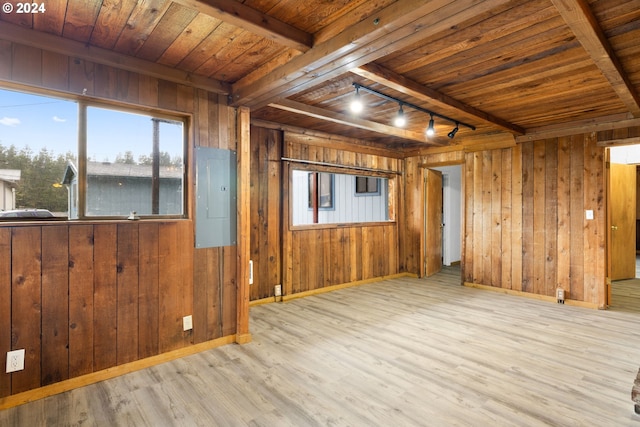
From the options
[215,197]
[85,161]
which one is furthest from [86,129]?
[215,197]

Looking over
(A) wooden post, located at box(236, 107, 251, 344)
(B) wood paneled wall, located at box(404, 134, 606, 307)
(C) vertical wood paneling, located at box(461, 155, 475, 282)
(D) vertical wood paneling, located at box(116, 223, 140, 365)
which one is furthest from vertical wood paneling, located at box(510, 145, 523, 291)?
Result: (D) vertical wood paneling, located at box(116, 223, 140, 365)

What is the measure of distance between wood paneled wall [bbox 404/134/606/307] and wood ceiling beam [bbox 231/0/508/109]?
3638mm

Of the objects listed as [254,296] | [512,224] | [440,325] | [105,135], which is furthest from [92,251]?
[512,224]

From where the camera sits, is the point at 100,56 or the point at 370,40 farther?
the point at 100,56

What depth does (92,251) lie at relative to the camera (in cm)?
245

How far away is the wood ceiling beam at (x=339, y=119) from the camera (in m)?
3.56

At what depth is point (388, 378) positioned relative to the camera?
2.49 m

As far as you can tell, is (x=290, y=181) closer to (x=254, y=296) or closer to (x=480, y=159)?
(x=254, y=296)

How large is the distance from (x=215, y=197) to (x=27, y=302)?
59.2 inches

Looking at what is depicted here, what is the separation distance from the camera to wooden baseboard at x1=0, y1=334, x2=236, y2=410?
7.08ft

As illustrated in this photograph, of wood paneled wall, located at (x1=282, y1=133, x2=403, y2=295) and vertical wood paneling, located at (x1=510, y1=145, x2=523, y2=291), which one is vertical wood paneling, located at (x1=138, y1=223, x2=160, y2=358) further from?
vertical wood paneling, located at (x1=510, y1=145, x2=523, y2=291)

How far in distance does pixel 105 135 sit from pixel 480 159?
5.14m

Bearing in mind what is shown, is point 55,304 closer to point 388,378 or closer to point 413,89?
point 388,378

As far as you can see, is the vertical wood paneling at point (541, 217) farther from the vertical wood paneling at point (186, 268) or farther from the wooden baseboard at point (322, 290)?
the vertical wood paneling at point (186, 268)
